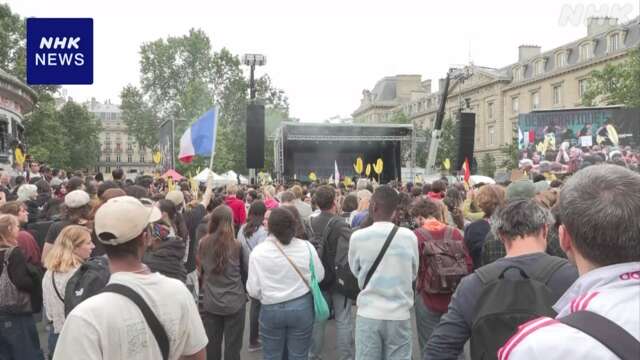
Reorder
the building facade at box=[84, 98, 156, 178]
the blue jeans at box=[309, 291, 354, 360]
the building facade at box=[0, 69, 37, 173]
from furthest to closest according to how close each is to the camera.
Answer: the building facade at box=[84, 98, 156, 178] < the building facade at box=[0, 69, 37, 173] < the blue jeans at box=[309, 291, 354, 360]

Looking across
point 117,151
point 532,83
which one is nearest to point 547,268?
point 532,83

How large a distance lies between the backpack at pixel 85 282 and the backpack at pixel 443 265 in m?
2.29

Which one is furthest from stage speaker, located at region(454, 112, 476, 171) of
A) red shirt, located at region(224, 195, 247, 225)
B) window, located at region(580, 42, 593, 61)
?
window, located at region(580, 42, 593, 61)

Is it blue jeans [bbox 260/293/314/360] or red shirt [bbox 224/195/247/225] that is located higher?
red shirt [bbox 224/195/247/225]

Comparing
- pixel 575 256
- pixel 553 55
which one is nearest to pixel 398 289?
pixel 575 256

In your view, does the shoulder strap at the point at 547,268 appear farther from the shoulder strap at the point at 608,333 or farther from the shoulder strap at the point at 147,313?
the shoulder strap at the point at 147,313

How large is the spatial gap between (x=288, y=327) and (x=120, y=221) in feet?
8.47

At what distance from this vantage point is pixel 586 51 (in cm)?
4975

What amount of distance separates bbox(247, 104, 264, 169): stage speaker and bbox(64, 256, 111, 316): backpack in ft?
44.4

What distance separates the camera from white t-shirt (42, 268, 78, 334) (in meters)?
4.03

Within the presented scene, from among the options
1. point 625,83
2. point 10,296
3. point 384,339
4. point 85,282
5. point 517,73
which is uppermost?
point 517,73

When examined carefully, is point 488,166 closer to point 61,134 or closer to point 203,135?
point 61,134

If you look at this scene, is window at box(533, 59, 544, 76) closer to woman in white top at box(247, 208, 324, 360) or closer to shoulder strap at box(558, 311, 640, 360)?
woman in white top at box(247, 208, 324, 360)

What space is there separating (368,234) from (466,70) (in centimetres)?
1677
